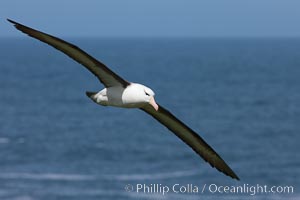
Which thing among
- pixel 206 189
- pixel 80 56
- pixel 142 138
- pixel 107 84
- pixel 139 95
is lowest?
pixel 139 95

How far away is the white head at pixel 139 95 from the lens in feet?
33.0

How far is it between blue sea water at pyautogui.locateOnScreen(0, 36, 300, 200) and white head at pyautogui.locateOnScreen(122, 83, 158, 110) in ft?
108

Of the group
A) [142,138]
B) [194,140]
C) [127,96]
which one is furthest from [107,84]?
[142,138]

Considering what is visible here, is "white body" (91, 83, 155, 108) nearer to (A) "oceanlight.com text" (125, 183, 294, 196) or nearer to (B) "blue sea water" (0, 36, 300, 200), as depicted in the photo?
(B) "blue sea water" (0, 36, 300, 200)

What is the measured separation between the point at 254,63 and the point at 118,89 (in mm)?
157185

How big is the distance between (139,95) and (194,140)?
2.66 metres

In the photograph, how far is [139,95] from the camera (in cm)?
1005

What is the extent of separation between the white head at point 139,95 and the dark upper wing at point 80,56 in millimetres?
254

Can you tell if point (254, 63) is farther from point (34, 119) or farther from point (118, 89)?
point (118, 89)

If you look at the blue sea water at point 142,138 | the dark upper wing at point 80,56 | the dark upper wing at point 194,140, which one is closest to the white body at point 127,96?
the dark upper wing at point 80,56

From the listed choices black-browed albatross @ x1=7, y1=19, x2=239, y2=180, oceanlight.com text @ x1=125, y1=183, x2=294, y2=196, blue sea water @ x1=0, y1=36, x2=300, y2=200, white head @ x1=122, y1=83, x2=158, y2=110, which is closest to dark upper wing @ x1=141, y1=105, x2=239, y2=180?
black-browed albatross @ x1=7, y1=19, x2=239, y2=180

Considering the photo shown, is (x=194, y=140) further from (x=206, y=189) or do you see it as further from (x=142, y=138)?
(x=142, y=138)

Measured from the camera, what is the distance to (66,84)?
120500 millimetres

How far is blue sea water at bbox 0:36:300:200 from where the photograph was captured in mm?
50375
